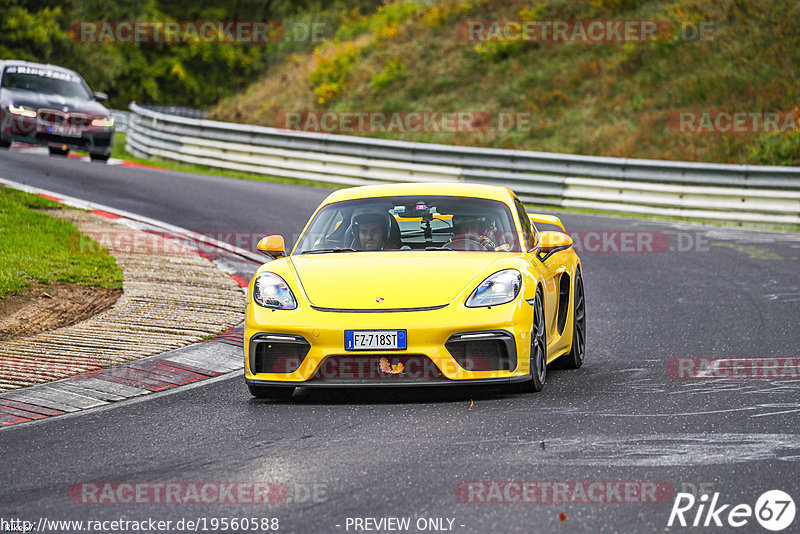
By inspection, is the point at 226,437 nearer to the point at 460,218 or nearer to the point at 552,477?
the point at 552,477

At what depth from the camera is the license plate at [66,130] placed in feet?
74.5

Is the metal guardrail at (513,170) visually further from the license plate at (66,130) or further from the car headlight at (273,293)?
the car headlight at (273,293)

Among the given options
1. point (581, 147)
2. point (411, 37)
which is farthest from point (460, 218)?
point (411, 37)

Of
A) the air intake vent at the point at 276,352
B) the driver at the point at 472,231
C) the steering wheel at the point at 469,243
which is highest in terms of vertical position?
the driver at the point at 472,231

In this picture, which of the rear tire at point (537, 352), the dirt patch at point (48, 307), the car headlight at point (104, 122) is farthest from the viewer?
the car headlight at point (104, 122)

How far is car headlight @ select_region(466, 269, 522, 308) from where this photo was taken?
24.2 feet

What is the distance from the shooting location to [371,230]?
8367 millimetres

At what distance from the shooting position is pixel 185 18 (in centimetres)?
5700

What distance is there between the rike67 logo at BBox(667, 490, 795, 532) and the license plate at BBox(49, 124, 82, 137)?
19552 millimetres

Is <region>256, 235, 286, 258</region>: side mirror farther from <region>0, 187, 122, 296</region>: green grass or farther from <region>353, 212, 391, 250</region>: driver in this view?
<region>0, 187, 122, 296</region>: green grass

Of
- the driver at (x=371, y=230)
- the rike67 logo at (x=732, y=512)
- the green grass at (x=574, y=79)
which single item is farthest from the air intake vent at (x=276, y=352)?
the green grass at (x=574, y=79)

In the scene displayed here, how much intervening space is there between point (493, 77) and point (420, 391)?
80.1ft

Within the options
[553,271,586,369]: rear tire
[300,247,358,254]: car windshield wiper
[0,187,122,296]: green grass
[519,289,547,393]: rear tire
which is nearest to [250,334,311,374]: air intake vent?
[300,247,358,254]: car windshield wiper

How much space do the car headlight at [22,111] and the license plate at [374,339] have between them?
17.0 meters
